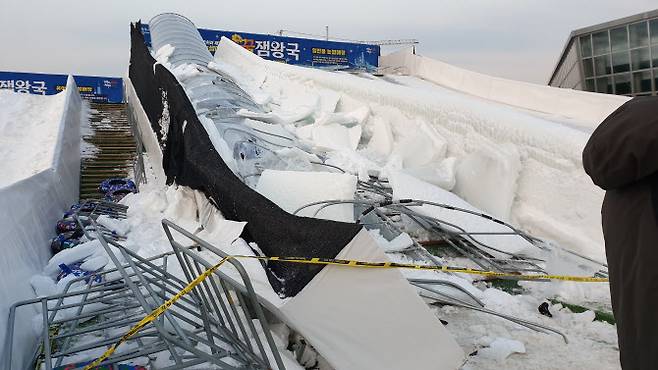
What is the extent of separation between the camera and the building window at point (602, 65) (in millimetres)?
18005

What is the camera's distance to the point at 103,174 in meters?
8.02

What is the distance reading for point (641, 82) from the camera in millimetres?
16891

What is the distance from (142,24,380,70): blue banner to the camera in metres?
18.2

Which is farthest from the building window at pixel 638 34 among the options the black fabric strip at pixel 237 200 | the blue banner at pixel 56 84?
the blue banner at pixel 56 84

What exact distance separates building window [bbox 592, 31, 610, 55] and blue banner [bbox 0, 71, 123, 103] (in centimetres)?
1736

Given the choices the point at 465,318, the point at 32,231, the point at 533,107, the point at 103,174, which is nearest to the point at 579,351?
the point at 465,318

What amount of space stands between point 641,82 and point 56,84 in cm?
1979

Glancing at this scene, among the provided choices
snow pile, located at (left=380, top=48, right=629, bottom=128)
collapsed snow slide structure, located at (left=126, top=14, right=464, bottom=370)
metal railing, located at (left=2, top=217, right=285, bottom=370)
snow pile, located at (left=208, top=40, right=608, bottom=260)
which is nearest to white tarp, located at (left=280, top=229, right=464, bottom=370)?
collapsed snow slide structure, located at (left=126, top=14, right=464, bottom=370)

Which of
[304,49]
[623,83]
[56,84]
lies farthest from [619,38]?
[56,84]

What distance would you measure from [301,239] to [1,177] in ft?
22.7

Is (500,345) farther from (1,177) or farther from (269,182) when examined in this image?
(1,177)

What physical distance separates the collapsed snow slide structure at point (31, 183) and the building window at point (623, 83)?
1714 centimetres

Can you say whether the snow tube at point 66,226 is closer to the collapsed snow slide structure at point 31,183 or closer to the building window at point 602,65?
the collapsed snow slide structure at point 31,183

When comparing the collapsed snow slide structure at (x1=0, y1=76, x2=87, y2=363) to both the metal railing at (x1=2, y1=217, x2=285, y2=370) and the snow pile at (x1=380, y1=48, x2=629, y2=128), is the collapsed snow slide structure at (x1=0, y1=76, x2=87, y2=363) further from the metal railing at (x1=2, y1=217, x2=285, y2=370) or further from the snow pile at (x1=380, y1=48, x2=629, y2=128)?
the snow pile at (x1=380, y1=48, x2=629, y2=128)
